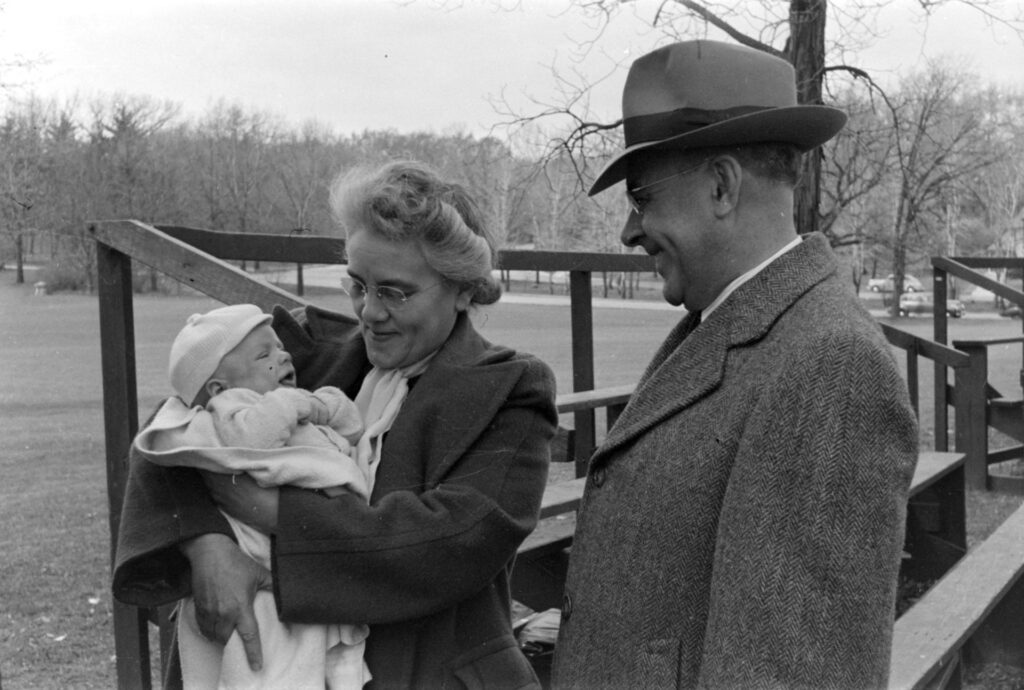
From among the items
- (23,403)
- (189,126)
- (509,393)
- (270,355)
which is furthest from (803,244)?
(23,403)

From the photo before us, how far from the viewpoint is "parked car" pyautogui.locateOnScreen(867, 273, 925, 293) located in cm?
4378

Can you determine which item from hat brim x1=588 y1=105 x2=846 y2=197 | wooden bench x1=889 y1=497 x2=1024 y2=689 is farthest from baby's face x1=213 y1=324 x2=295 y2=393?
wooden bench x1=889 y1=497 x2=1024 y2=689

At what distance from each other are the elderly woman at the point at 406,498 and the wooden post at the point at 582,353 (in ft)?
8.93

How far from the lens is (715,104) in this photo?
165 centimetres

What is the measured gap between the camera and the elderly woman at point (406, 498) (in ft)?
5.70

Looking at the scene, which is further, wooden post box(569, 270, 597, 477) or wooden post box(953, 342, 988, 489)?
wooden post box(953, 342, 988, 489)

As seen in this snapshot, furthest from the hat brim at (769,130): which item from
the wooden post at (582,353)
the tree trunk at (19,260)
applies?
the wooden post at (582,353)

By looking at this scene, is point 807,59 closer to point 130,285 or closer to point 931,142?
point 931,142

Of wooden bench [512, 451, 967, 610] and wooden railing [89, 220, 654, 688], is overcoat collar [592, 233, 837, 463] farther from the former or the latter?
wooden bench [512, 451, 967, 610]

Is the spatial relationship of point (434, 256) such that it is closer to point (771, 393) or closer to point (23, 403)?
point (771, 393)

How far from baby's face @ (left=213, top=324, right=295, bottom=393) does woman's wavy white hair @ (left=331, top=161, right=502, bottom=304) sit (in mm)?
250

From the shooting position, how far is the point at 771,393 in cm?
144

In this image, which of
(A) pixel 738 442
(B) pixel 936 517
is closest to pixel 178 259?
(A) pixel 738 442

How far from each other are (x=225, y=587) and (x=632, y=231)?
87cm
